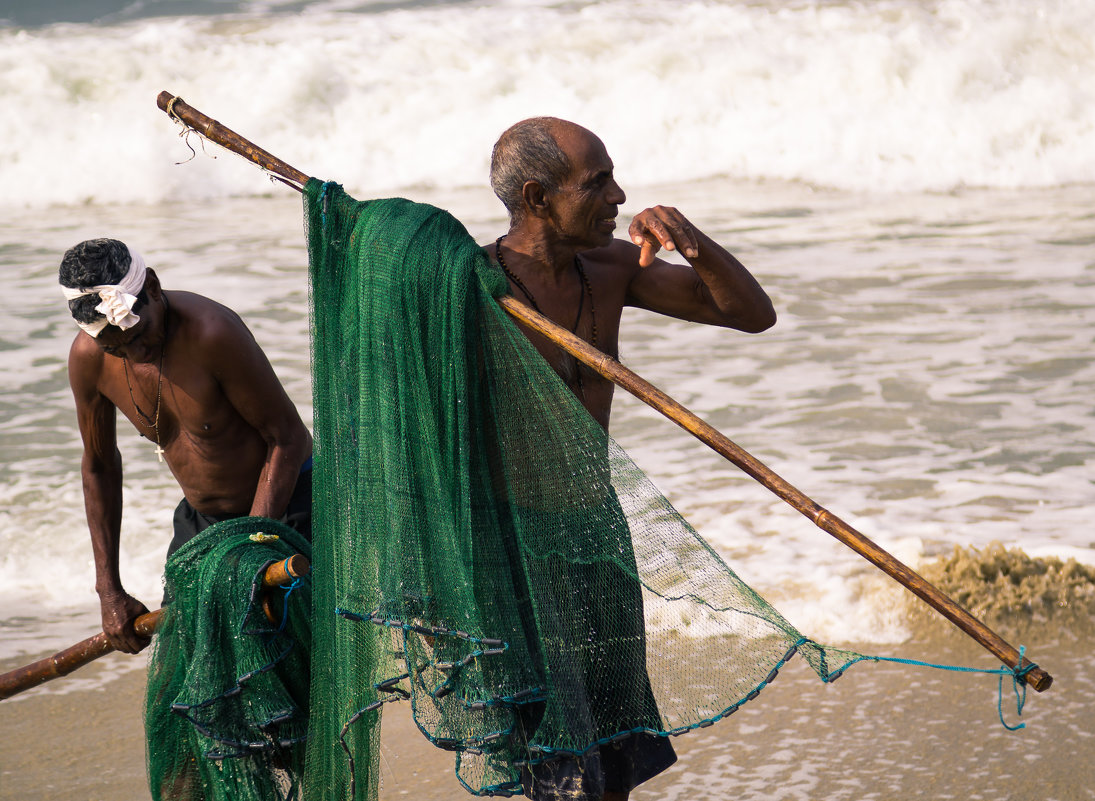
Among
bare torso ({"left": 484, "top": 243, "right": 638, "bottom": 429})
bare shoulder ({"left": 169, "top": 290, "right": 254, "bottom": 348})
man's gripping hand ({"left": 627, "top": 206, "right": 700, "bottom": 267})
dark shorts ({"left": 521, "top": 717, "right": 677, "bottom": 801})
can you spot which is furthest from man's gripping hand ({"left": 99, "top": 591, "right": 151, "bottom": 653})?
man's gripping hand ({"left": 627, "top": 206, "right": 700, "bottom": 267})

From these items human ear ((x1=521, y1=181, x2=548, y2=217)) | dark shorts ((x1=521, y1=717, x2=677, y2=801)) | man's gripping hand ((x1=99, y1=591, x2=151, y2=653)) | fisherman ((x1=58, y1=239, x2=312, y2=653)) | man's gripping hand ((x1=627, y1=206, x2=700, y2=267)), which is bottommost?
dark shorts ((x1=521, y1=717, x2=677, y2=801))

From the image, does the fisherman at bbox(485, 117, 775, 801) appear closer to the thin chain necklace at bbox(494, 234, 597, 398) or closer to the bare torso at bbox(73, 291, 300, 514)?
the thin chain necklace at bbox(494, 234, 597, 398)

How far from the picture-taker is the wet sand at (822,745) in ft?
11.7

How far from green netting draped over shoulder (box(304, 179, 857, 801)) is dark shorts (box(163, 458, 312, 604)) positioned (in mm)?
652

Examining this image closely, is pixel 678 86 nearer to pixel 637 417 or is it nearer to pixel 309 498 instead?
pixel 637 417

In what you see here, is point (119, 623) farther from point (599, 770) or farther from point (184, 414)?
point (599, 770)

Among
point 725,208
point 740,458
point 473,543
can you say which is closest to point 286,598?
point 473,543

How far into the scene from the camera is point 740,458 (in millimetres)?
2375

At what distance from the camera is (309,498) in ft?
11.0

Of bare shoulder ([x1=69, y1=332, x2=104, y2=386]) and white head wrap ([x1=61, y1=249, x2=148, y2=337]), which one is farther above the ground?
white head wrap ([x1=61, y1=249, x2=148, y2=337])

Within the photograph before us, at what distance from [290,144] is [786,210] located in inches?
214

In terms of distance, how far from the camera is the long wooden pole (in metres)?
2.22

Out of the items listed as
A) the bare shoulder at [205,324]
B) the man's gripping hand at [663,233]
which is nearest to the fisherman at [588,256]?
the man's gripping hand at [663,233]

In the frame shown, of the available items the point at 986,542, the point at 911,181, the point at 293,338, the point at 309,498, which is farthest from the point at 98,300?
the point at 911,181
